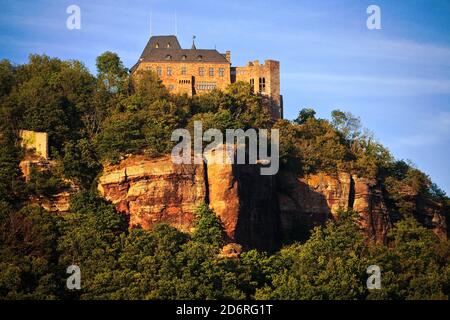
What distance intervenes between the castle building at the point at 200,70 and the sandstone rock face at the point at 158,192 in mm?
13651

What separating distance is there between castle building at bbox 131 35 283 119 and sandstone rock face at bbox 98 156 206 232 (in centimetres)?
1365

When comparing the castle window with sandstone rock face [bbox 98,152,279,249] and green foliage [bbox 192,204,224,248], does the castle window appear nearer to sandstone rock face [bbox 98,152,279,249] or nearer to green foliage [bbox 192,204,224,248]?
sandstone rock face [bbox 98,152,279,249]

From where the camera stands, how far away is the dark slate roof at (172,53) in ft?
433

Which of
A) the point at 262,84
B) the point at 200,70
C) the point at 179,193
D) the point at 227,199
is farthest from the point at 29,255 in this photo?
the point at 262,84

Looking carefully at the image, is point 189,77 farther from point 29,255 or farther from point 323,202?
point 29,255

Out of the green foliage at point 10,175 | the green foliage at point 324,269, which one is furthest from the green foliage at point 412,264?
the green foliage at point 10,175

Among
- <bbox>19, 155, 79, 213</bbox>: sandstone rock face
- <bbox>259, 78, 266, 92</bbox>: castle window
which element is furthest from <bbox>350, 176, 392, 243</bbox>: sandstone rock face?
<bbox>19, 155, 79, 213</bbox>: sandstone rock face

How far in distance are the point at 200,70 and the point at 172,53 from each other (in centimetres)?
249

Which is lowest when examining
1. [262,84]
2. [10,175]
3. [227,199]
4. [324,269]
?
[324,269]

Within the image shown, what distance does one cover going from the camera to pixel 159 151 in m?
118

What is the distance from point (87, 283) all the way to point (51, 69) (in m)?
23.5

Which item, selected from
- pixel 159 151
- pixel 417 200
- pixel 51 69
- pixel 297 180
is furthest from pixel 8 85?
pixel 417 200

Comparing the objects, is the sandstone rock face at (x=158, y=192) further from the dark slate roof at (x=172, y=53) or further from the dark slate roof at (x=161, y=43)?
the dark slate roof at (x=161, y=43)

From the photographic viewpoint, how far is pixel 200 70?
132 metres
